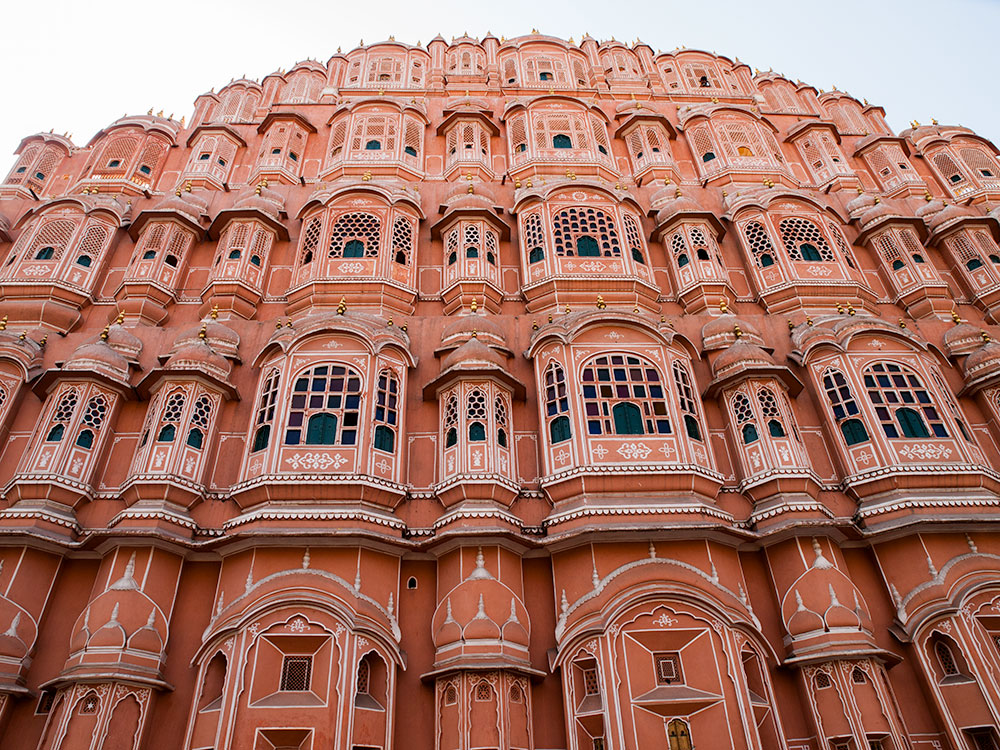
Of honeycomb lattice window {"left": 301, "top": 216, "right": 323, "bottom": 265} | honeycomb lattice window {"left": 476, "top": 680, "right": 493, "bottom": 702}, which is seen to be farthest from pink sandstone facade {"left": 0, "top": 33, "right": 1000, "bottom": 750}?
honeycomb lattice window {"left": 301, "top": 216, "right": 323, "bottom": 265}

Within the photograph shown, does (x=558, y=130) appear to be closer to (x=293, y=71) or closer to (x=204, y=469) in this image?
(x=293, y=71)

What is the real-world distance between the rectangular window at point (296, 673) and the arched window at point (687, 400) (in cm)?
823

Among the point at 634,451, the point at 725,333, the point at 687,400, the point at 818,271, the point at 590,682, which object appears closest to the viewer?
the point at 590,682

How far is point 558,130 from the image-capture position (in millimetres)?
23562

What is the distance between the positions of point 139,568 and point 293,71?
22884mm

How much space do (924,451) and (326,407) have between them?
12025mm

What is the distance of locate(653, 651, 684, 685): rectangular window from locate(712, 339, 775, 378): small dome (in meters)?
6.26

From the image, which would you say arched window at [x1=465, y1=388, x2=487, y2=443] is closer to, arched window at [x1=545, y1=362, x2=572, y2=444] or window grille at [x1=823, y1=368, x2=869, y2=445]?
arched window at [x1=545, y1=362, x2=572, y2=444]

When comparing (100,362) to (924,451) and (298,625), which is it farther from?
(924,451)

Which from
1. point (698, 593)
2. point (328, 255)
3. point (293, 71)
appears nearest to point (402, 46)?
point (293, 71)

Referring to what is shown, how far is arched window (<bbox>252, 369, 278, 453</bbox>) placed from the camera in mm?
13914

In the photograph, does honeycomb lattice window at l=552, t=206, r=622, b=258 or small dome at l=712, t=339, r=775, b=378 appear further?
honeycomb lattice window at l=552, t=206, r=622, b=258

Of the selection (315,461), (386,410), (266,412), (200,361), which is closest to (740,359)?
(386,410)

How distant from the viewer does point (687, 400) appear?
14.8 meters
